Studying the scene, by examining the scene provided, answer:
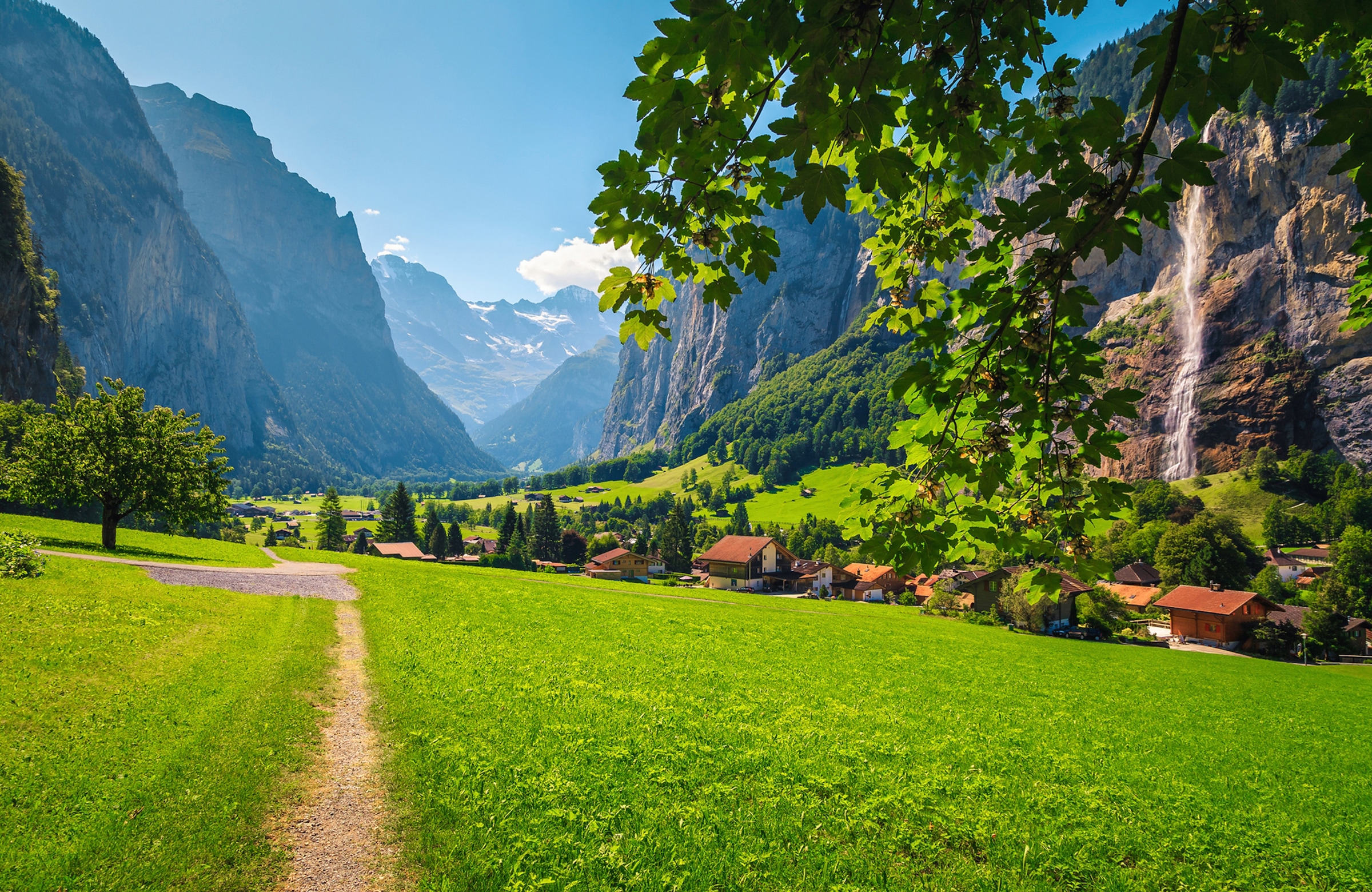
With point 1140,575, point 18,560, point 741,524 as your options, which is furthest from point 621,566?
point 18,560

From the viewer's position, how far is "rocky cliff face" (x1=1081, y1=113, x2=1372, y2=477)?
368 feet

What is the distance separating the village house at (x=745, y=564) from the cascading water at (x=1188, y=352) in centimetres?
10150

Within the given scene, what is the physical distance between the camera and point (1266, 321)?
4732 inches

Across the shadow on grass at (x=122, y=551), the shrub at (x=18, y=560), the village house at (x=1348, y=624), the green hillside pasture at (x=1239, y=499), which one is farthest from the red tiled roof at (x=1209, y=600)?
the shadow on grass at (x=122, y=551)

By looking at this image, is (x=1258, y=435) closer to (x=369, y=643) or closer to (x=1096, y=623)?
(x=1096, y=623)

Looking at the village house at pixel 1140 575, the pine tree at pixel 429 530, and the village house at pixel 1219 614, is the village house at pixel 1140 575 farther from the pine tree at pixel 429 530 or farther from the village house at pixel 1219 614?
the pine tree at pixel 429 530

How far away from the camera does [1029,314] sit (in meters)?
3.48

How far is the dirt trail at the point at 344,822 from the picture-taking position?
19.1 ft

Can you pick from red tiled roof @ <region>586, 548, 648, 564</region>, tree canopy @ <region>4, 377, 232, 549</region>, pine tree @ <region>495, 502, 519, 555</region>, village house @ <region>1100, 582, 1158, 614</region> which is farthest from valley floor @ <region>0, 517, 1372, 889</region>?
pine tree @ <region>495, 502, 519, 555</region>

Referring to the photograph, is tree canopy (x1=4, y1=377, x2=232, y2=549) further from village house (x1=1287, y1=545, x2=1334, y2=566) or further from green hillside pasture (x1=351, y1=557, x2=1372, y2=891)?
village house (x1=1287, y1=545, x2=1334, y2=566)

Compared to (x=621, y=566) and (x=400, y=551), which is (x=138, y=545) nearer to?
(x=400, y=551)

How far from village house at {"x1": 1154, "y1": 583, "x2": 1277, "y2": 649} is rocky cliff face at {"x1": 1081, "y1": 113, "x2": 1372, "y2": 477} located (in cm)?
7053

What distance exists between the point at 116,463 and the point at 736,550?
65.1 metres

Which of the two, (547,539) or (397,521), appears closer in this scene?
(397,521)
